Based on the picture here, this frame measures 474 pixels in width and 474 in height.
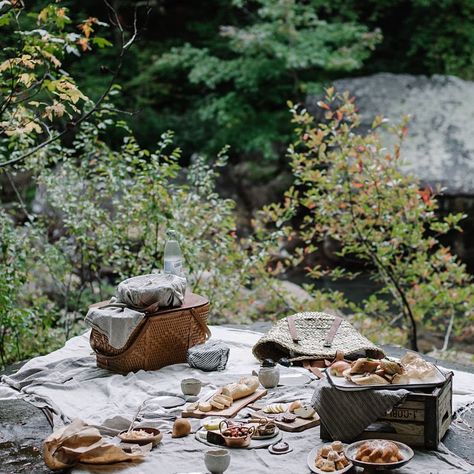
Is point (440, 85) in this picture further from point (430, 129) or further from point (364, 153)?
point (364, 153)

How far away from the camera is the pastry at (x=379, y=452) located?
2.41m

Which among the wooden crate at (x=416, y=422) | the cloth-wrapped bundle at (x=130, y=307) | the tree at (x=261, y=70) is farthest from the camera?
the tree at (x=261, y=70)

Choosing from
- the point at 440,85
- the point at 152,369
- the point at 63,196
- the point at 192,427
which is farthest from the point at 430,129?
the point at 192,427

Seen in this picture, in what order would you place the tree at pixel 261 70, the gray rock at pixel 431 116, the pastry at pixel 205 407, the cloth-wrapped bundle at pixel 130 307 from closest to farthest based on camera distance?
the pastry at pixel 205 407
the cloth-wrapped bundle at pixel 130 307
the gray rock at pixel 431 116
the tree at pixel 261 70

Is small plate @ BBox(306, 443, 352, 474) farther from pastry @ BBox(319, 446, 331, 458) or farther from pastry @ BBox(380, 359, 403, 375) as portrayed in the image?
pastry @ BBox(380, 359, 403, 375)

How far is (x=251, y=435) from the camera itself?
273 cm

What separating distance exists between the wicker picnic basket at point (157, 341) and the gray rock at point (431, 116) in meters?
3.97

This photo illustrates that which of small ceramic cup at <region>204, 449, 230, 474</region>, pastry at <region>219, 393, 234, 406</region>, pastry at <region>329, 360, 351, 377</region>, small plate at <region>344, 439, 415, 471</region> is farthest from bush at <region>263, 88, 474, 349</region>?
small ceramic cup at <region>204, 449, 230, 474</region>

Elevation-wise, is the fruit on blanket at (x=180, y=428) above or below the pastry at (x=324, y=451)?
below

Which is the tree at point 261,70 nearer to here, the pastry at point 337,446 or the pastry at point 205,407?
the pastry at point 205,407

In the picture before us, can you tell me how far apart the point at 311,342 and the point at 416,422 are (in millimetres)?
1044

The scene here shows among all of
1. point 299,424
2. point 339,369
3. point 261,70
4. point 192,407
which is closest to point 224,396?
point 192,407

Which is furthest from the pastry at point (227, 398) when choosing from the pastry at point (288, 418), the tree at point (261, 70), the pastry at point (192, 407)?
the tree at point (261, 70)

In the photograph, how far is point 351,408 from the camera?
8.64 ft
